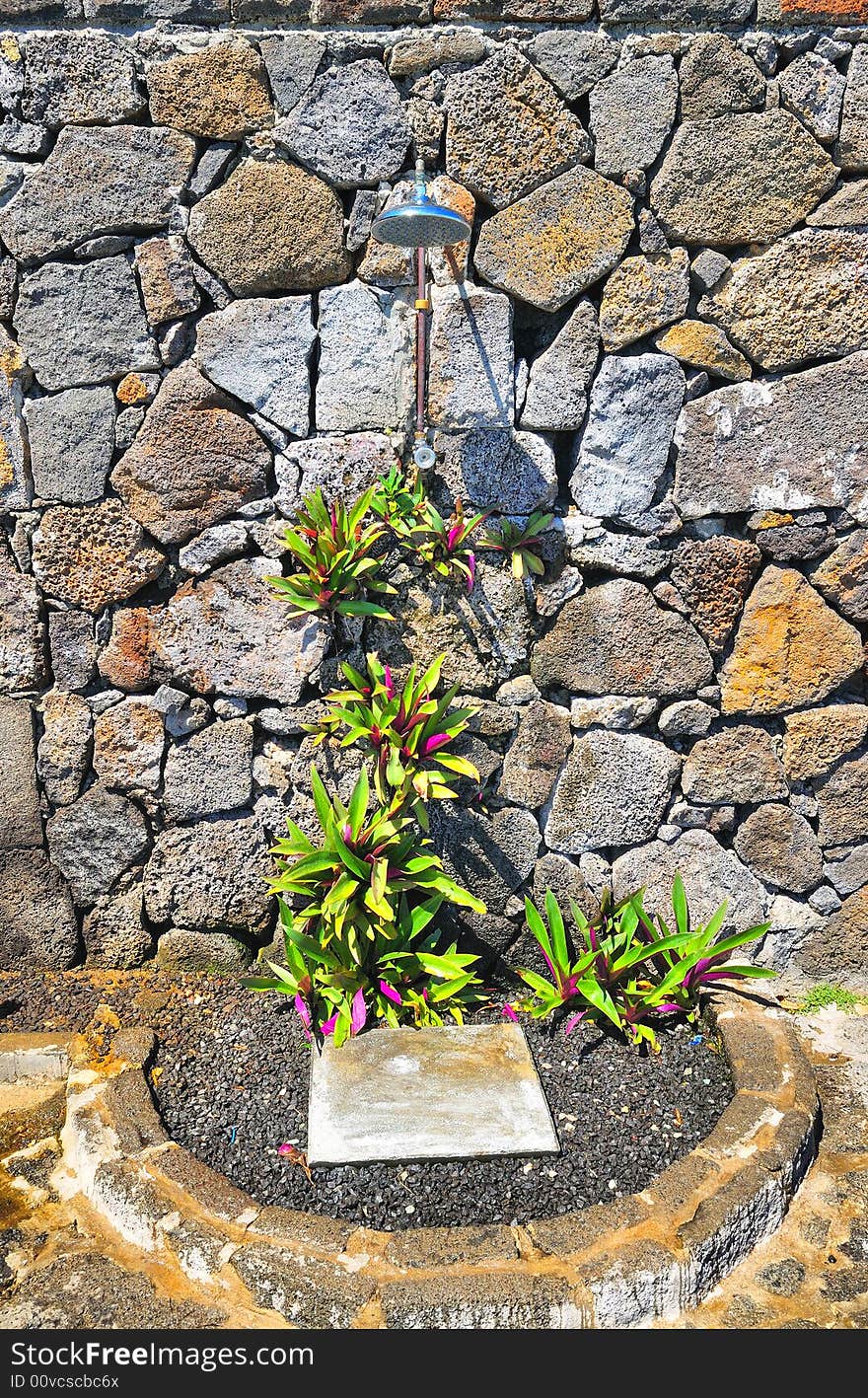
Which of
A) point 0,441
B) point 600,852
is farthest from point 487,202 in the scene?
point 600,852

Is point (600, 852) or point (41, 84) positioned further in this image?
point (600, 852)

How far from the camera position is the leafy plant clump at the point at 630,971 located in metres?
2.77

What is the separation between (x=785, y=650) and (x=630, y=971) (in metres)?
1.16

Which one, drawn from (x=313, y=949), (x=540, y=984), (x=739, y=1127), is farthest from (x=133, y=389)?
(x=739, y=1127)

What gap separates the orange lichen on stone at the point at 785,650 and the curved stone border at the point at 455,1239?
1268mm

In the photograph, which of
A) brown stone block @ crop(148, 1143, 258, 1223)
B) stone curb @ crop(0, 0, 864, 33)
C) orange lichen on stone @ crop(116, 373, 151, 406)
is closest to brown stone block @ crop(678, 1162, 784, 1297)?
brown stone block @ crop(148, 1143, 258, 1223)

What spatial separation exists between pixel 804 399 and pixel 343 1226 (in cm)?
268

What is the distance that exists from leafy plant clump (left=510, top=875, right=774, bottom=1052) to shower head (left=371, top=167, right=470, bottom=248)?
1968mm

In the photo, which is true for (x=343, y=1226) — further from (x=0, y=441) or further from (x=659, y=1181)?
(x=0, y=441)

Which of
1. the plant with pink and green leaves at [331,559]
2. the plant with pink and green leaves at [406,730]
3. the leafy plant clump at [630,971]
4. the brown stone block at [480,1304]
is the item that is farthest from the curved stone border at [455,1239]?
the plant with pink and green leaves at [331,559]

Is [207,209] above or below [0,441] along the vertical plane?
above

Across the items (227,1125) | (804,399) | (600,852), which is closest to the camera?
(227,1125)

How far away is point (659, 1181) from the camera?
2229mm

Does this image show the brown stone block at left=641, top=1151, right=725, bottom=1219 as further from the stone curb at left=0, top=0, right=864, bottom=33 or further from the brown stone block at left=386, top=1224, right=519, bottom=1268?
the stone curb at left=0, top=0, right=864, bottom=33
